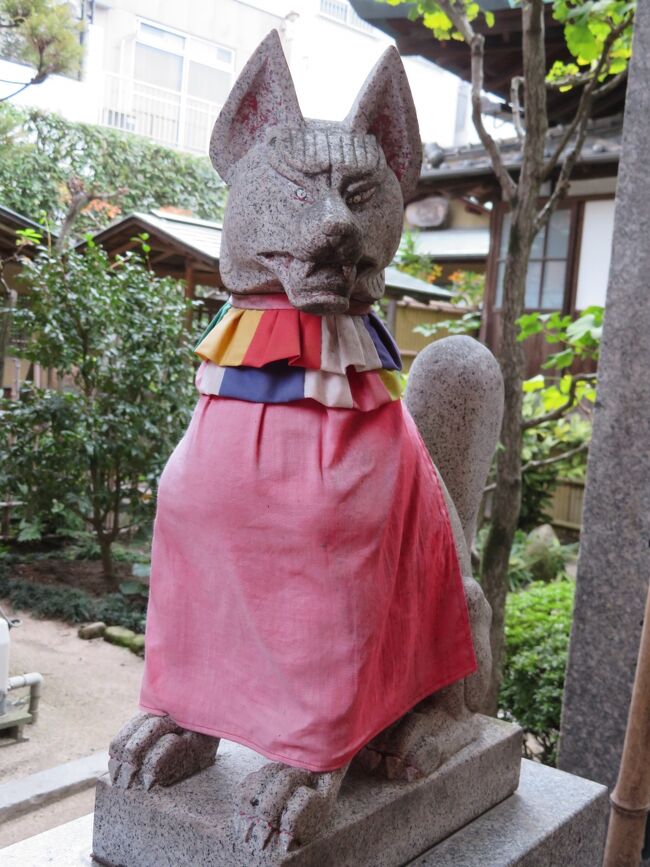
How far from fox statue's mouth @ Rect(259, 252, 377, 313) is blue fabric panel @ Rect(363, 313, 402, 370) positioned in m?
0.14

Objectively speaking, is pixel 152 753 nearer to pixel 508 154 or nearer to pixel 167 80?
pixel 167 80

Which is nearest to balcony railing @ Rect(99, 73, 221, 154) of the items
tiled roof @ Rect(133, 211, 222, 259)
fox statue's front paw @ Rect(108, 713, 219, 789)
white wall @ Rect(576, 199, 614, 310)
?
tiled roof @ Rect(133, 211, 222, 259)

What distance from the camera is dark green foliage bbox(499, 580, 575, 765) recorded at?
318cm

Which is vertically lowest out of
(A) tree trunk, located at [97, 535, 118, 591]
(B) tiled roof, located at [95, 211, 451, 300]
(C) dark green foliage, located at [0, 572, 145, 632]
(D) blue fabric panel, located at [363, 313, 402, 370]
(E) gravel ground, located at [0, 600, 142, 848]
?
(E) gravel ground, located at [0, 600, 142, 848]

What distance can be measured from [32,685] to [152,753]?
2.52m

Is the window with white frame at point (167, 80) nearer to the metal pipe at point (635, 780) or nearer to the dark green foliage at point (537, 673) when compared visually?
the dark green foliage at point (537, 673)

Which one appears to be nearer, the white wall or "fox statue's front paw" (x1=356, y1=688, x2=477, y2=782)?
"fox statue's front paw" (x1=356, y1=688, x2=477, y2=782)

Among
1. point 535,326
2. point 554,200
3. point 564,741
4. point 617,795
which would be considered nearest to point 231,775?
point 617,795

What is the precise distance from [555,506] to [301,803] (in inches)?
285

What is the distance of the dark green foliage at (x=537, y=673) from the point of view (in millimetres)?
3184

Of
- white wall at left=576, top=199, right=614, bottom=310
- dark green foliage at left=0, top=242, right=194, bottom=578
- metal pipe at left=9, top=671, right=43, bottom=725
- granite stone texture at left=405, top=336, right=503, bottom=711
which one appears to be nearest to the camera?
granite stone texture at left=405, top=336, right=503, bottom=711

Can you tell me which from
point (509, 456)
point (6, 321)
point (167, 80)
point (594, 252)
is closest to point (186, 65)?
point (167, 80)

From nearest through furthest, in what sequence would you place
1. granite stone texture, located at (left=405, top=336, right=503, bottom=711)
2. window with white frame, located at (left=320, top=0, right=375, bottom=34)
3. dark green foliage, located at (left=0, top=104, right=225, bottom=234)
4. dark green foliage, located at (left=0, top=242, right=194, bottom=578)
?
granite stone texture, located at (left=405, top=336, right=503, bottom=711), dark green foliage, located at (left=0, top=104, right=225, bottom=234), dark green foliage, located at (left=0, top=242, right=194, bottom=578), window with white frame, located at (left=320, top=0, right=375, bottom=34)

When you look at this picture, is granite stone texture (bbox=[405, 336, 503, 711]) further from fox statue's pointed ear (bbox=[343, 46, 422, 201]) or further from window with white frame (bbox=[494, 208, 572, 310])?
window with white frame (bbox=[494, 208, 572, 310])
